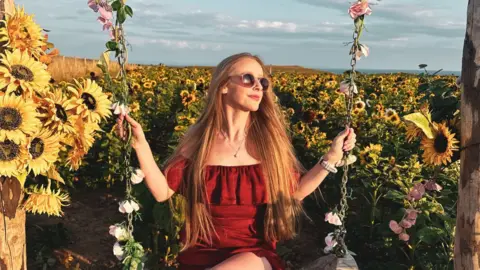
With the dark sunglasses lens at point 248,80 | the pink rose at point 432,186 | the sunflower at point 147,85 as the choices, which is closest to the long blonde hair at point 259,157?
the dark sunglasses lens at point 248,80

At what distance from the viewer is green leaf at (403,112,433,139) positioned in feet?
8.28

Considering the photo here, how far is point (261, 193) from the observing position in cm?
277

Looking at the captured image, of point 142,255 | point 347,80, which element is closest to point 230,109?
point 347,80

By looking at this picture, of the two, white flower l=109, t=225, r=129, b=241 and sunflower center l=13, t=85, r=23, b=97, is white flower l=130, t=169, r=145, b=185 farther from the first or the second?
sunflower center l=13, t=85, r=23, b=97

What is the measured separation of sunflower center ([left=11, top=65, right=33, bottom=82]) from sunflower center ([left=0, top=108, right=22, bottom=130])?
0.15 metres

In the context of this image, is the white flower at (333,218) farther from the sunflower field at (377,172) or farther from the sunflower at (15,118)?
the sunflower at (15,118)

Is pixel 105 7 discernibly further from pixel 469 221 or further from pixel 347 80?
pixel 469 221

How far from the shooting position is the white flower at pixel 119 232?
240cm

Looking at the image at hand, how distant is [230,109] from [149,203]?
146cm

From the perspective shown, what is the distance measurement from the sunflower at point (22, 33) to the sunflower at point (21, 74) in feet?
0.19

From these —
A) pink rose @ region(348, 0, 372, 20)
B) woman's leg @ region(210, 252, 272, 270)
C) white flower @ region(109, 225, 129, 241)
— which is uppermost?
pink rose @ region(348, 0, 372, 20)

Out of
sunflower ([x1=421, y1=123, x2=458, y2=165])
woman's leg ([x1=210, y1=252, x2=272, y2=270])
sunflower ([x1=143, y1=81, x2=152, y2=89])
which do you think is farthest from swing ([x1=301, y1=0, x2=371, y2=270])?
sunflower ([x1=143, y1=81, x2=152, y2=89])

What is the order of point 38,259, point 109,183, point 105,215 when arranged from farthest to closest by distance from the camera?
1. point 109,183
2. point 105,215
3. point 38,259

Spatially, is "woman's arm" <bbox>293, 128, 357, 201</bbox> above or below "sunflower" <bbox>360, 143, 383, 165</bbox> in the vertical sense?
above
